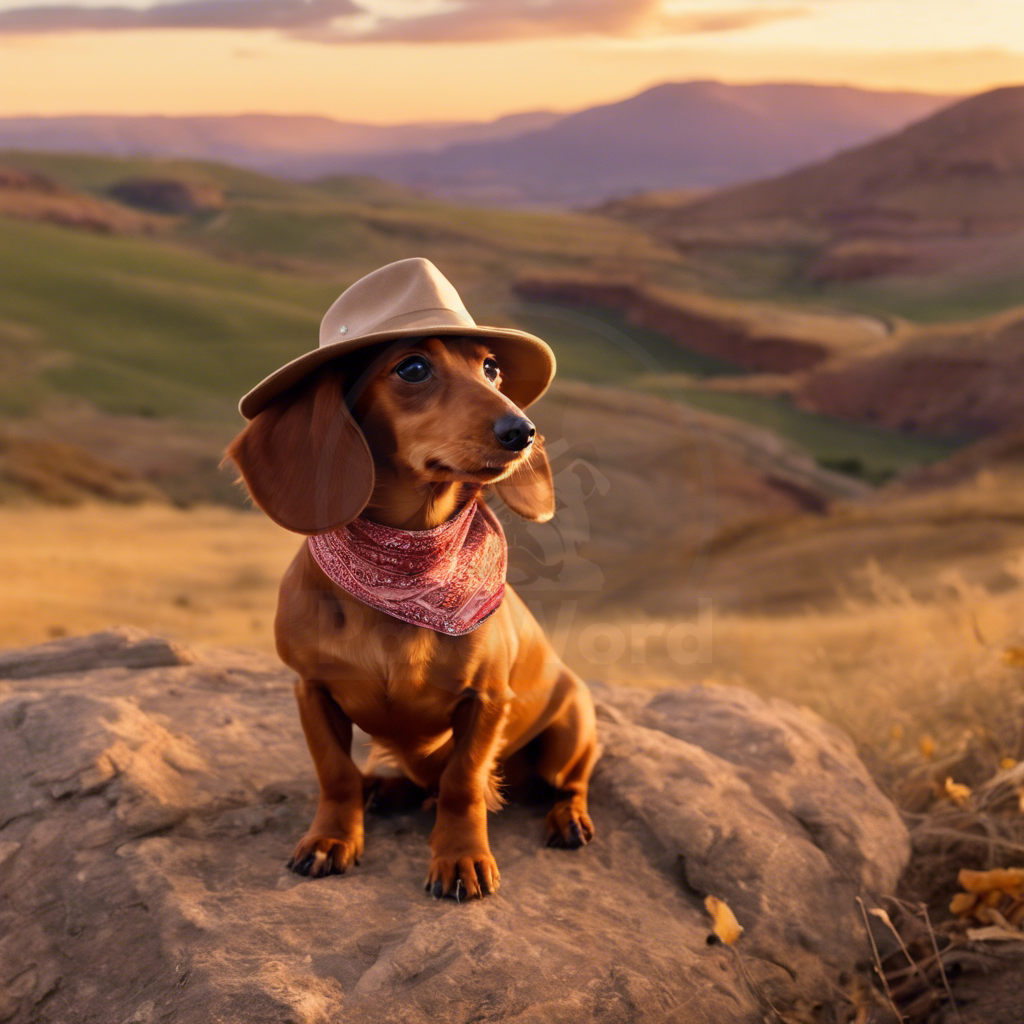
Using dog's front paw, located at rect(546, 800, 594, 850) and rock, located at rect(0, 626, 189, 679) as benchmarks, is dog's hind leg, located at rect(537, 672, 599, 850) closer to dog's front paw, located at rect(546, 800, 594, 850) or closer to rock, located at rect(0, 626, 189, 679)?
dog's front paw, located at rect(546, 800, 594, 850)

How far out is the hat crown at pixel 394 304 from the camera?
2.96m

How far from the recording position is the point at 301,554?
3.38 meters

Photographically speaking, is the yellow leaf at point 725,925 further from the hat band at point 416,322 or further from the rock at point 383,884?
the hat band at point 416,322

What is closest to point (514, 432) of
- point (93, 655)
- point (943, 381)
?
point (93, 655)

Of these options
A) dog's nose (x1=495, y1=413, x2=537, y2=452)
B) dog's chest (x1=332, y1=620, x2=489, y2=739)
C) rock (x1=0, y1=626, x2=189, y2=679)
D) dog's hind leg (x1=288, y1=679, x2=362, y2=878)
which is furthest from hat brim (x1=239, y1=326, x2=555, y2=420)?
rock (x1=0, y1=626, x2=189, y2=679)

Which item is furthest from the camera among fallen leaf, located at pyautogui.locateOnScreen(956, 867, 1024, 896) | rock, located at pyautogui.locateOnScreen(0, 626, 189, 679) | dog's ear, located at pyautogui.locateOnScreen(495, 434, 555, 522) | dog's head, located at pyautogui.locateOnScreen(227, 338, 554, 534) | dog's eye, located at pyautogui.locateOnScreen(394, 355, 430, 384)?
rock, located at pyautogui.locateOnScreen(0, 626, 189, 679)

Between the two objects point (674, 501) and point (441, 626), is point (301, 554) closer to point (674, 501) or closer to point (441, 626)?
point (441, 626)

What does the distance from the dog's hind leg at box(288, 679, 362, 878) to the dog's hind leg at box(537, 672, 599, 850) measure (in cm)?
74

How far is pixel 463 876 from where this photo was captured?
321 cm

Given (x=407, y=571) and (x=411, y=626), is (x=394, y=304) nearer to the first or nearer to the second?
(x=407, y=571)

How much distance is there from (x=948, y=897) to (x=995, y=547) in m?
9.76

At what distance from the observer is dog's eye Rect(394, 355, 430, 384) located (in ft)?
9.52

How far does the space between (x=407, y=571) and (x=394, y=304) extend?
82cm

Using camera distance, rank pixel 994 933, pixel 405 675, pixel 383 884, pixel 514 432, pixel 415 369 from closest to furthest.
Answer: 1. pixel 514 432
2. pixel 415 369
3. pixel 405 675
4. pixel 383 884
5. pixel 994 933
